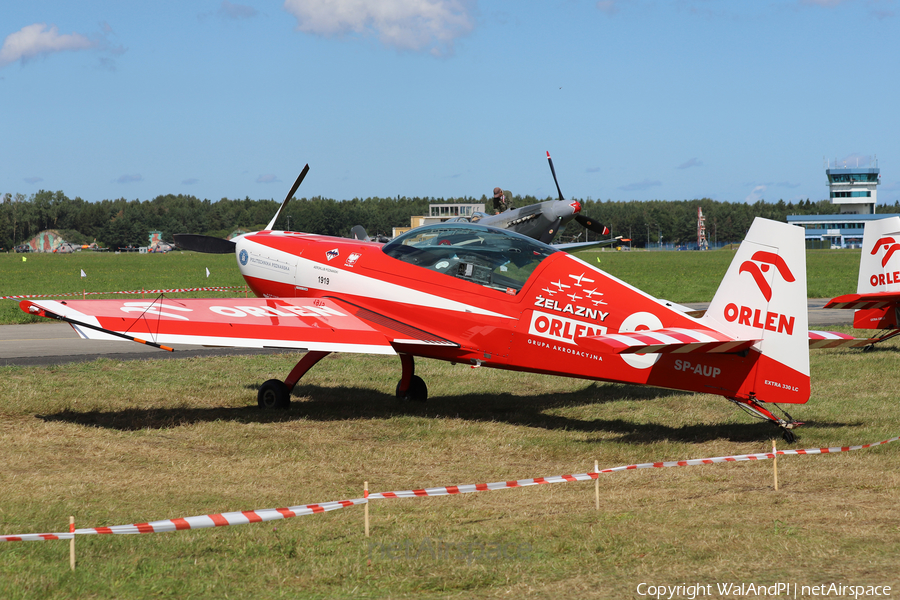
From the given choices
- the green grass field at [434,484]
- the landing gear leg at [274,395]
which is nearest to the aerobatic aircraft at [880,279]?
the green grass field at [434,484]

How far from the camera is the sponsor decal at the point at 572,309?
8672mm

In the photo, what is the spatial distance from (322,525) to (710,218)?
203854 millimetres

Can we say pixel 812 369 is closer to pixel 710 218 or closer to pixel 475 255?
pixel 475 255

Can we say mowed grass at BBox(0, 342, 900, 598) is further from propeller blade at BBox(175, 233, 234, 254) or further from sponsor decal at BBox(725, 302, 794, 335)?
propeller blade at BBox(175, 233, 234, 254)

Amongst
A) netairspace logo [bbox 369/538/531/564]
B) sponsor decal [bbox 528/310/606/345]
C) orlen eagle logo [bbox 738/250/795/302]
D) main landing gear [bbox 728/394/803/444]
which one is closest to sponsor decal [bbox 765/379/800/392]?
main landing gear [bbox 728/394/803/444]

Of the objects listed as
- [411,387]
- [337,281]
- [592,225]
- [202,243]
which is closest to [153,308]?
[337,281]

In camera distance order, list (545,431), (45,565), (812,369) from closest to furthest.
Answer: (45,565)
(545,431)
(812,369)

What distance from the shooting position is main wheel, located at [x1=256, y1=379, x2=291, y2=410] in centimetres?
1083

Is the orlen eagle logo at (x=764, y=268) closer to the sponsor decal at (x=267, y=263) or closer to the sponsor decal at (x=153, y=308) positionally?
the sponsor decal at (x=153, y=308)

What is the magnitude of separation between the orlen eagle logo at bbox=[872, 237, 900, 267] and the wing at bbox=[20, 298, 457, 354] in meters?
9.32

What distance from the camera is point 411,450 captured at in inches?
340

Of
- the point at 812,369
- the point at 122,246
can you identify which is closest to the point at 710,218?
the point at 122,246

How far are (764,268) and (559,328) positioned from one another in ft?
7.16

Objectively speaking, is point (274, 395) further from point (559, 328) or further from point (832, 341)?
point (832, 341)
